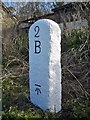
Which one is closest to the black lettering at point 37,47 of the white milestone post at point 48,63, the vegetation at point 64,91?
the white milestone post at point 48,63

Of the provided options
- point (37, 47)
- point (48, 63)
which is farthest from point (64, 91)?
point (37, 47)

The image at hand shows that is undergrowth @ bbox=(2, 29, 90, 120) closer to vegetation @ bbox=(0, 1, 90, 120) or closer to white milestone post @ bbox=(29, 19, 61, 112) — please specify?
vegetation @ bbox=(0, 1, 90, 120)

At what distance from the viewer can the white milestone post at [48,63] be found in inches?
203

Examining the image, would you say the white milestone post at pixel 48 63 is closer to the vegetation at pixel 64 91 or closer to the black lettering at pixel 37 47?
the black lettering at pixel 37 47

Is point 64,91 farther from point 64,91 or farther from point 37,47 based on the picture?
point 37,47

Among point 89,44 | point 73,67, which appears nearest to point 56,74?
point 73,67

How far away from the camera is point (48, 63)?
5.17m

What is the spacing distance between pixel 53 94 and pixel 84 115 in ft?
2.31

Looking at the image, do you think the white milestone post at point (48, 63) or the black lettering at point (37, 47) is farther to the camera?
the black lettering at point (37, 47)

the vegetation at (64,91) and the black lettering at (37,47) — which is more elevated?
the black lettering at (37,47)

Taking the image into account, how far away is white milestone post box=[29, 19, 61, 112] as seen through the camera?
5.16m

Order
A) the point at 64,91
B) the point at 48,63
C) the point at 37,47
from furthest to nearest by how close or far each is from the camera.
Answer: the point at 64,91, the point at 37,47, the point at 48,63

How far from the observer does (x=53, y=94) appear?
523 cm

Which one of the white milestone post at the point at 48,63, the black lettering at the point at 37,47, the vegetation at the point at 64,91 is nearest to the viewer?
the vegetation at the point at 64,91
